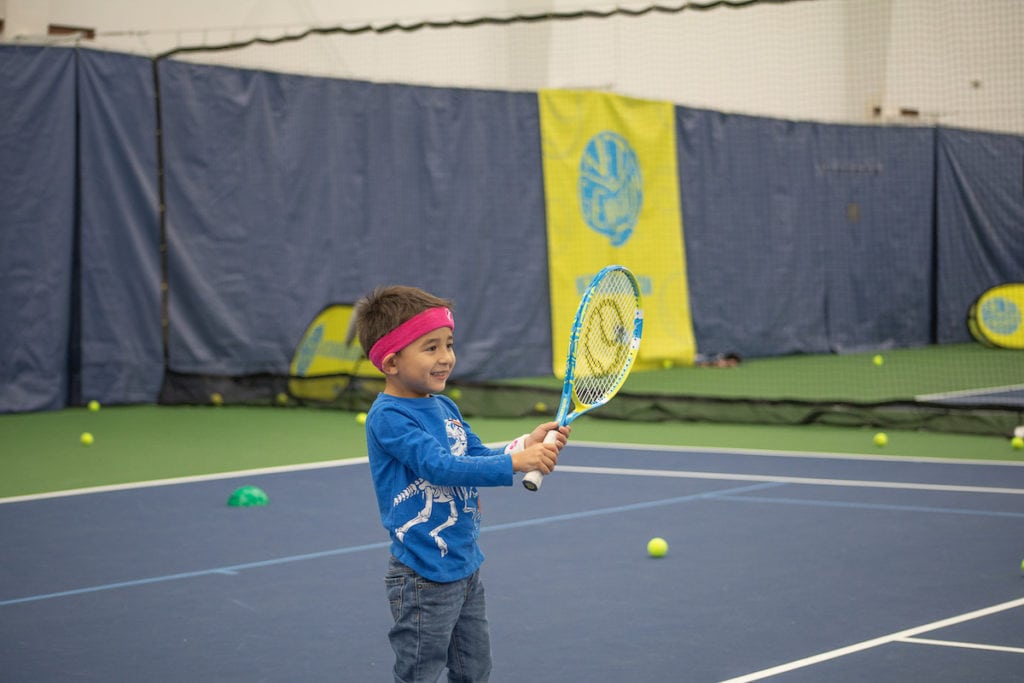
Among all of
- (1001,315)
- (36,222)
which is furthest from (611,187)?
(1001,315)

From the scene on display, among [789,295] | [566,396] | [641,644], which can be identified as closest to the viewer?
[566,396]

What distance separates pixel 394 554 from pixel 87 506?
3877mm

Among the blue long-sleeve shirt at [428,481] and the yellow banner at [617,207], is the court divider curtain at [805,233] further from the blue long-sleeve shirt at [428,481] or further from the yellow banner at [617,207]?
the blue long-sleeve shirt at [428,481]

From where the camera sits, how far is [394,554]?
2867 mm

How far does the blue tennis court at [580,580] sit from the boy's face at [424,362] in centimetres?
108

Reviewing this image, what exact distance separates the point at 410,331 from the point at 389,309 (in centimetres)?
7

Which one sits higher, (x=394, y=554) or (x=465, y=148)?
(x=465, y=148)

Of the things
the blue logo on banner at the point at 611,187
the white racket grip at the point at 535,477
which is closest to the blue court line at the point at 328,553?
the white racket grip at the point at 535,477

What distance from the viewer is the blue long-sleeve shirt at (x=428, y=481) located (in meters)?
2.78

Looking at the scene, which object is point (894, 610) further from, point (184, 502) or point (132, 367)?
point (132, 367)

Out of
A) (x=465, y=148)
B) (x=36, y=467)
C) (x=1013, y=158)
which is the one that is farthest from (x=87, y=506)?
(x=1013, y=158)

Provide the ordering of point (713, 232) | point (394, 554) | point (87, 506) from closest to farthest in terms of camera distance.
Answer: point (394, 554) → point (87, 506) → point (713, 232)

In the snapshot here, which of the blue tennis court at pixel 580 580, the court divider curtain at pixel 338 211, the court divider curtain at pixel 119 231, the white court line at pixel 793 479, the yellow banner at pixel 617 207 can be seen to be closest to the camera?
the blue tennis court at pixel 580 580

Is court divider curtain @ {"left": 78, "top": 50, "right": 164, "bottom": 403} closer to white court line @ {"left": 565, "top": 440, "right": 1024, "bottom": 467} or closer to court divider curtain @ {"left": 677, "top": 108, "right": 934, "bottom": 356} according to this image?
white court line @ {"left": 565, "top": 440, "right": 1024, "bottom": 467}
